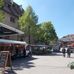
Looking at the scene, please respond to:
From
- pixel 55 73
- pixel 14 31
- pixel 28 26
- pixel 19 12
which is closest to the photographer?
pixel 14 31

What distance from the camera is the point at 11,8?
62.5 metres

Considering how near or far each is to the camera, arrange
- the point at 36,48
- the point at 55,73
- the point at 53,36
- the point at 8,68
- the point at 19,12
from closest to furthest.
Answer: the point at 55,73
the point at 8,68
the point at 36,48
the point at 19,12
the point at 53,36

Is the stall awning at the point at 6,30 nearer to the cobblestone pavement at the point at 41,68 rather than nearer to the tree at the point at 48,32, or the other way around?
the cobblestone pavement at the point at 41,68

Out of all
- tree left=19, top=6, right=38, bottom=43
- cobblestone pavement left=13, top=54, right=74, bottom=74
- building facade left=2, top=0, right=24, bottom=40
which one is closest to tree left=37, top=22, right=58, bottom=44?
building facade left=2, top=0, right=24, bottom=40

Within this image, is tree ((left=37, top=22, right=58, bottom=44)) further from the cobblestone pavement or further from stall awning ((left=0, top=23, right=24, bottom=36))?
stall awning ((left=0, top=23, right=24, bottom=36))

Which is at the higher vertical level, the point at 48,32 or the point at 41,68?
the point at 48,32

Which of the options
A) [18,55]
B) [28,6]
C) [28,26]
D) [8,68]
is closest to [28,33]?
[28,26]

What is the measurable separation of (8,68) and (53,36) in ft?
225

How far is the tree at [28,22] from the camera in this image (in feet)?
198

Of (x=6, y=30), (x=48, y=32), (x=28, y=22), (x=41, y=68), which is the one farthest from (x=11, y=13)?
(x=6, y=30)

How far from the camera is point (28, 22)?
60.5m

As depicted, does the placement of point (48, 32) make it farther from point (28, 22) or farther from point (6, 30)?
point (6, 30)

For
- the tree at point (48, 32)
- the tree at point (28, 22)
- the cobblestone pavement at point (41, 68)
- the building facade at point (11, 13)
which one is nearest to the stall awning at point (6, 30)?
the cobblestone pavement at point (41, 68)

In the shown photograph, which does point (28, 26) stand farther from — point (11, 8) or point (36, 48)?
point (36, 48)
